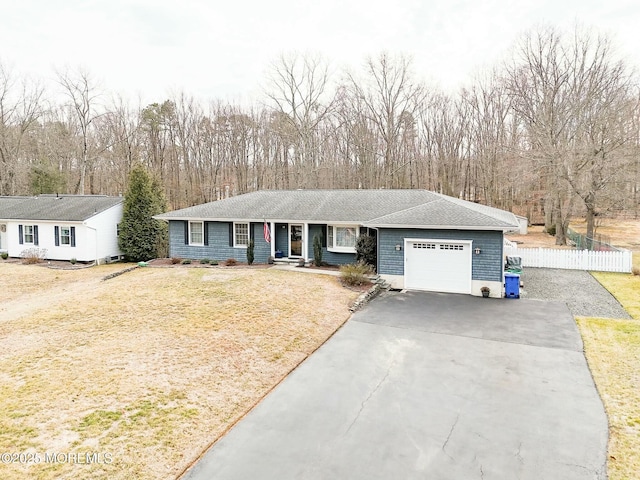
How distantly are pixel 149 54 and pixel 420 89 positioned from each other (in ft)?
79.6

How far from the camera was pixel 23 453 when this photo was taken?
5121mm

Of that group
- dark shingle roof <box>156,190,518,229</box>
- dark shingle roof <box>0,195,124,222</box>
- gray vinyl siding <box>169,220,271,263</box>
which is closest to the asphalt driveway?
dark shingle roof <box>156,190,518,229</box>

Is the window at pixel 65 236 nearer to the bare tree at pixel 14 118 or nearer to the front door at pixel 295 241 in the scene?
the front door at pixel 295 241

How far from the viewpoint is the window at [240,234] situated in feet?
65.2

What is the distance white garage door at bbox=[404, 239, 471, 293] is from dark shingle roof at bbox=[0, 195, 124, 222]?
60.5 ft

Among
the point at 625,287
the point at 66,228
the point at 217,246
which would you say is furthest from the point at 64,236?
the point at 625,287

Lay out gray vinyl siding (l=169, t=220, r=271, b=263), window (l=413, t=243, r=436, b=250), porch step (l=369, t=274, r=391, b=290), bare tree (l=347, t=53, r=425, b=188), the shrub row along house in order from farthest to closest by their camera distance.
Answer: bare tree (l=347, t=53, r=425, b=188) → gray vinyl siding (l=169, t=220, r=271, b=263) → porch step (l=369, t=274, r=391, b=290) → window (l=413, t=243, r=436, b=250) → the shrub row along house

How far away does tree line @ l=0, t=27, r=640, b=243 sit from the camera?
3206 cm

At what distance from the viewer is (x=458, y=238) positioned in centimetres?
1456

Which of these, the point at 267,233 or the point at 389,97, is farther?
the point at 389,97

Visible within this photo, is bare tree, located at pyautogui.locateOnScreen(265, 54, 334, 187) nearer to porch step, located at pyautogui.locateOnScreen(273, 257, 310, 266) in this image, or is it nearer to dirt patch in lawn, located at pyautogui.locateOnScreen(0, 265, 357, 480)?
porch step, located at pyautogui.locateOnScreen(273, 257, 310, 266)

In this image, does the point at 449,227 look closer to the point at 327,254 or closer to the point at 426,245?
the point at 426,245

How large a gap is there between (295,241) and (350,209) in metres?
3.14

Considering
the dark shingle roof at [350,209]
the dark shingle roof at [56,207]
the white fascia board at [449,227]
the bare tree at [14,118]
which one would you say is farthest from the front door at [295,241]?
the bare tree at [14,118]
